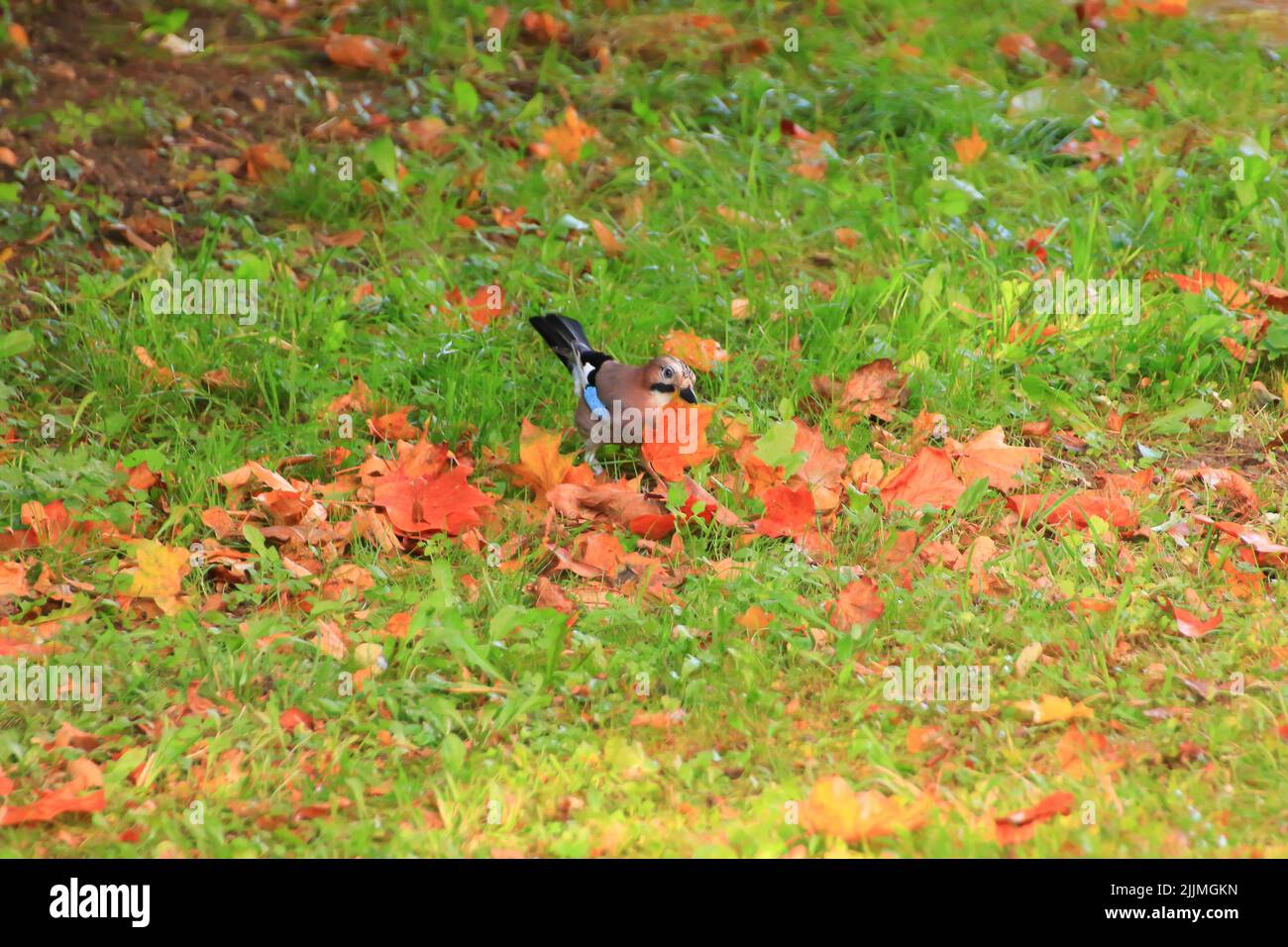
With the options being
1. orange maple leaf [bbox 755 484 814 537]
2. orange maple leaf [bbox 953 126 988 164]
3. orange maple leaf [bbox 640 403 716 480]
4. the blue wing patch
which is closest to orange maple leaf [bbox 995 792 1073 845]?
orange maple leaf [bbox 755 484 814 537]

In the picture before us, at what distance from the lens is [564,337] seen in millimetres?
5387

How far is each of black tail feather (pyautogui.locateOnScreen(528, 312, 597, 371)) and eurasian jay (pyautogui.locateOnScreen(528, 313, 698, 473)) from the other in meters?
0.07

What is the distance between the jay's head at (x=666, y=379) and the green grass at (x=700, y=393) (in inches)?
15.9

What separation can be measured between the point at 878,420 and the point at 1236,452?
4.05ft

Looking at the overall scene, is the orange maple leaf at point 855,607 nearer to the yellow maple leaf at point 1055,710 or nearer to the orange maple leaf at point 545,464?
the yellow maple leaf at point 1055,710

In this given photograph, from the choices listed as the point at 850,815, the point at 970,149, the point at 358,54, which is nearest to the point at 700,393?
the point at 970,149

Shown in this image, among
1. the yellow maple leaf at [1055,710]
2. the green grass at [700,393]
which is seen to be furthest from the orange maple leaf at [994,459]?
the yellow maple leaf at [1055,710]

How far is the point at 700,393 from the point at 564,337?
1.82 feet

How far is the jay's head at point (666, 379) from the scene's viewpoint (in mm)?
4988

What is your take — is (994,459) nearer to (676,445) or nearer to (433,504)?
(676,445)

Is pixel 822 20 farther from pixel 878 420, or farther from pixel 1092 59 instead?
pixel 878 420

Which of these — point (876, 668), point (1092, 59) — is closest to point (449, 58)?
point (1092, 59)

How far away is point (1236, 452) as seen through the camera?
5199mm

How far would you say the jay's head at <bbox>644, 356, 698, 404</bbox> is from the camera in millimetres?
4988
